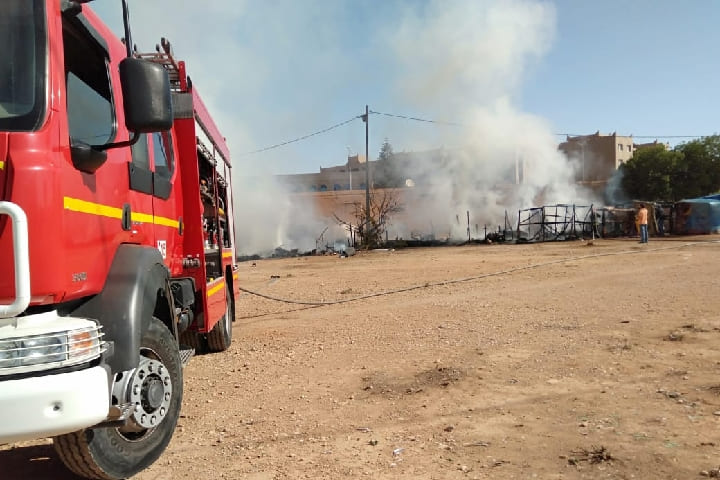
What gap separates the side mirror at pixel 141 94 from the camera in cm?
282

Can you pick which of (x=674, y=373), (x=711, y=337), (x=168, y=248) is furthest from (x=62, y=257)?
(x=711, y=337)

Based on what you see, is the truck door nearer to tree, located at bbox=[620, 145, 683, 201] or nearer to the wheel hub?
the wheel hub

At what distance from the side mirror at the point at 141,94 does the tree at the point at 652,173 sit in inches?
1954

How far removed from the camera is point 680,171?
46.1 m

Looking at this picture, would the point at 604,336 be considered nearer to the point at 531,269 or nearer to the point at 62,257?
the point at 62,257

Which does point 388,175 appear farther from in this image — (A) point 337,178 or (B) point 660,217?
(B) point 660,217

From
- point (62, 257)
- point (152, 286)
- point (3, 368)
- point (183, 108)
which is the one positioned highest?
point (183, 108)

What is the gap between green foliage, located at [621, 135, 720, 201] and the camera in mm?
45594

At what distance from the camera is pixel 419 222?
39906 mm

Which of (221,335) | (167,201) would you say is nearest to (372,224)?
(221,335)

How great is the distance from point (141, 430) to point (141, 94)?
5.96 ft

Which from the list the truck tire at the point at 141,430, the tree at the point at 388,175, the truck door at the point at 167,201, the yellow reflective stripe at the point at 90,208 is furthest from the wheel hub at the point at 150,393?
the tree at the point at 388,175

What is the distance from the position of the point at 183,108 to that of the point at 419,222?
116ft

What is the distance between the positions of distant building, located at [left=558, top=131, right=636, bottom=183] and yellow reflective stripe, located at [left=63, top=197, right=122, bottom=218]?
5732cm
